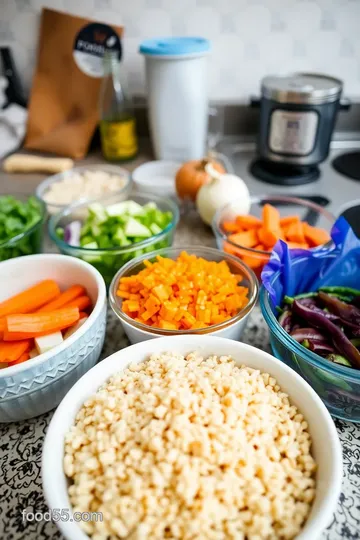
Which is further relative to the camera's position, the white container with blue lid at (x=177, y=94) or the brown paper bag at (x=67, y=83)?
the brown paper bag at (x=67, y=83)

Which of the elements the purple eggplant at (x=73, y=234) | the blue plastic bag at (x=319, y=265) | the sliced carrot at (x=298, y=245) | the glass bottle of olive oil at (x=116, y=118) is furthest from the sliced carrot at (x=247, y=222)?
the glass bottle of olive oil at (x=116, y=118)

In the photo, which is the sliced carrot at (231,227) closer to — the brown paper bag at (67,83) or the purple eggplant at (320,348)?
the purple eggplant at (320,348)

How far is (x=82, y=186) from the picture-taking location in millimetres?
1341

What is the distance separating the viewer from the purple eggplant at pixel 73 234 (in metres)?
1.04

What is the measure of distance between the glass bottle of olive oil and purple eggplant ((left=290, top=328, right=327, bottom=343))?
111 centimetres

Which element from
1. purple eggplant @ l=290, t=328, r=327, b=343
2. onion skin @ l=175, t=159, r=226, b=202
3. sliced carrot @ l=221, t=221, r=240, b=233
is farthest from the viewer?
onion skin @ l=175, t=159, r=226, b=202

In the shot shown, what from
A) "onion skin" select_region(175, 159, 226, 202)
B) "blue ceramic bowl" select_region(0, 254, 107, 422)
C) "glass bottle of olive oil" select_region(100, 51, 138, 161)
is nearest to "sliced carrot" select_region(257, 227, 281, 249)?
"onion skin" select_region(175, 159, 226, 202)

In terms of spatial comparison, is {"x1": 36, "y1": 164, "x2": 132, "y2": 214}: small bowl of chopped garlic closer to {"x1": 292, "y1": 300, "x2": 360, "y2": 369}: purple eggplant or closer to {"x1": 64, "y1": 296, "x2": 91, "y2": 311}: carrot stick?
{"x1": 64, "y1": 296, "x2": 91, "y2": 311}: carrot stick

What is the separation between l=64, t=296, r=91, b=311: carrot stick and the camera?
82cm

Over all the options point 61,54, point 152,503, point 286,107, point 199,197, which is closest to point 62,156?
point 61,54

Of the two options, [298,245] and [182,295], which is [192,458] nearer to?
[182,295]

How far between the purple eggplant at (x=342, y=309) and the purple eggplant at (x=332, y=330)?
51 mm

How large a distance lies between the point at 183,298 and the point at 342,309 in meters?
0.32

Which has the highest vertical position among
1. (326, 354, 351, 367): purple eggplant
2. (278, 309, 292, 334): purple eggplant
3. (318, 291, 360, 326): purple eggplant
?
(318, 291, 360, 326): purple eggplant
